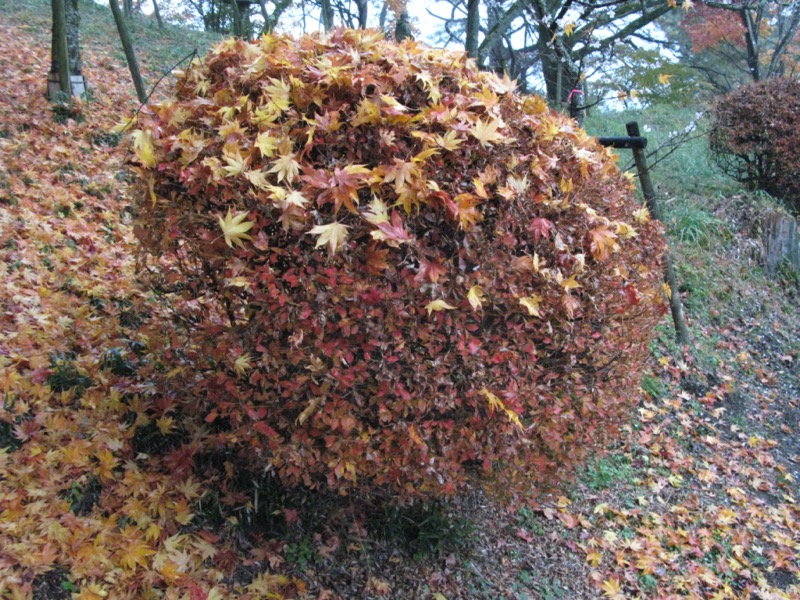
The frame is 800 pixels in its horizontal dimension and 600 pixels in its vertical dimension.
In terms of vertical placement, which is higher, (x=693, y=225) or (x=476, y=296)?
(x=693, y=225)

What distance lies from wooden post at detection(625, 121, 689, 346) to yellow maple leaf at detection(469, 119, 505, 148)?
293 centimetres

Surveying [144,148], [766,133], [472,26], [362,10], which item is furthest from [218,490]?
[362,10]

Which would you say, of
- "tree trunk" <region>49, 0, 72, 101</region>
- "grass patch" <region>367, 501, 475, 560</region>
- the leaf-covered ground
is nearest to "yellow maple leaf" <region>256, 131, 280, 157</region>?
the leaf-covered ground

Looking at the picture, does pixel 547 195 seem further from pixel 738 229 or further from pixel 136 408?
pixel 738 229

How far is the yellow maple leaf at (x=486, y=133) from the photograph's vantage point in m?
2.44

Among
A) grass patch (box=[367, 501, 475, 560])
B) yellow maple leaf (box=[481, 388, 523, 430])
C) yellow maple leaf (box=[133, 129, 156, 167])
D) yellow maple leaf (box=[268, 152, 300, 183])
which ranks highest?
yellow maple leaf (box=[133, 129, 156, 167])

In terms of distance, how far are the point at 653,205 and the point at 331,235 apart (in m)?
4.11

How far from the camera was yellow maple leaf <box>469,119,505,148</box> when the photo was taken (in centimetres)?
244

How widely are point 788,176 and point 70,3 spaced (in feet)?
32.2

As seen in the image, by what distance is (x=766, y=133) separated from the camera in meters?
8.68

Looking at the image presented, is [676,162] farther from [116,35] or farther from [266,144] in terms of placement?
[116,35]

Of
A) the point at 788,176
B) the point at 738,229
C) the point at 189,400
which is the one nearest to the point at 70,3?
the point at 189,400

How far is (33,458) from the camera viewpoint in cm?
262

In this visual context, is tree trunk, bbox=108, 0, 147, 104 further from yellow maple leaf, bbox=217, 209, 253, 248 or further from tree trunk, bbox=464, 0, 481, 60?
yellow maple leaf, bbox=217, 209, 253, 248
